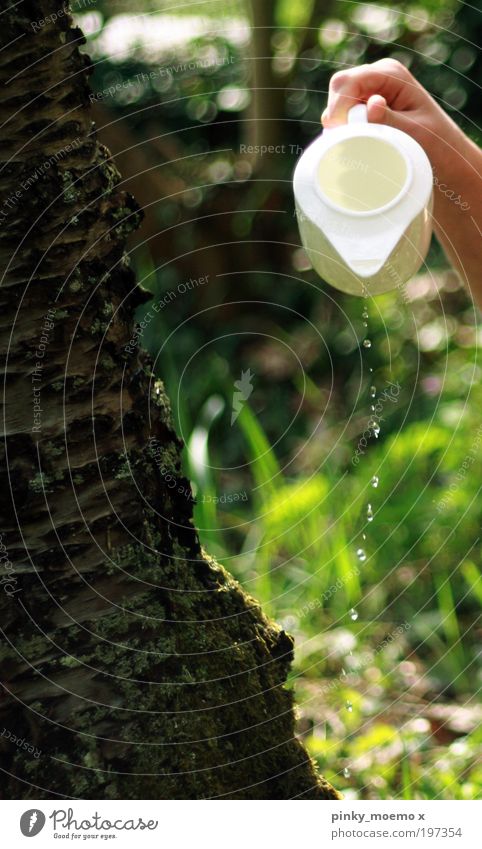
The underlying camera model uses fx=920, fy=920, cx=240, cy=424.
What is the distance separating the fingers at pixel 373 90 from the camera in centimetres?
84

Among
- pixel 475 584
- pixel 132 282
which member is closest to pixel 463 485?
pixel 475 584

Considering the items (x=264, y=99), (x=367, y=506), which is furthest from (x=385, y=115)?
(x=264, y=99)

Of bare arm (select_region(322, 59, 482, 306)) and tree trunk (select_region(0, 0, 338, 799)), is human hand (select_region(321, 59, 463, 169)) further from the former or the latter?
tree trunk (select_region(0, 0, 338, 799))

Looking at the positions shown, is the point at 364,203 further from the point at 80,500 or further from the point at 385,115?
the point at 80,500

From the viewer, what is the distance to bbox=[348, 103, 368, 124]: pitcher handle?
0.82m

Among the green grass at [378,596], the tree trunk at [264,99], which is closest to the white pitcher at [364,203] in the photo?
the green grass at [378,596]

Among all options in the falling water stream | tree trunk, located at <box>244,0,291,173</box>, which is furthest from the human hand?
tree trunk, located at <box>244,0,291,173</box>

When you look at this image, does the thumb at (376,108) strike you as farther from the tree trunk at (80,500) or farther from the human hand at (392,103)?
the tree trunk at (80,500)

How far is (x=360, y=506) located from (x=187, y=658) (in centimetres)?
78

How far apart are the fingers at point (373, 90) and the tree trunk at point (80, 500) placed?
224 millimetres

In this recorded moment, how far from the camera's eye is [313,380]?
2143 millimetres

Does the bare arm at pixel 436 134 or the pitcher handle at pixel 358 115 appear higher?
the bare arm at pixel 436 134

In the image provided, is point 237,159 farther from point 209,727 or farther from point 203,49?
point 209,727

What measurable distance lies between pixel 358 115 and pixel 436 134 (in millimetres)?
111
